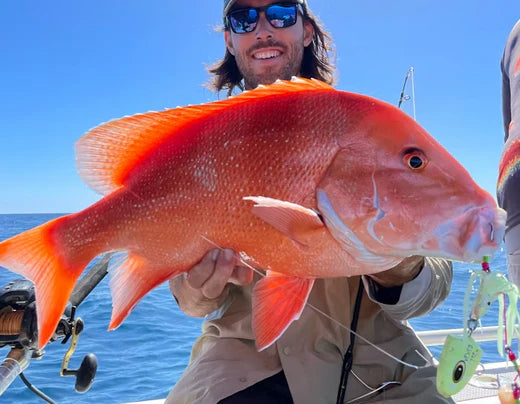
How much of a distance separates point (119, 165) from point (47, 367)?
5377 mm

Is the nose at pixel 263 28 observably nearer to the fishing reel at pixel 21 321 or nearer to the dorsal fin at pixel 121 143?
the dorsal fin at pixel 121 143

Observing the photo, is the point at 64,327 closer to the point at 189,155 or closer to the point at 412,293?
the point at 189,155

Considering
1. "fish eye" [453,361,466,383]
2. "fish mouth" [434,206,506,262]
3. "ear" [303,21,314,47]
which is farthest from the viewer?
"ear" [303,21,314,47]

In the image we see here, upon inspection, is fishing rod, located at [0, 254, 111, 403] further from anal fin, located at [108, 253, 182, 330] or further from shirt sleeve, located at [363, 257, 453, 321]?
shirt sleeve, located at [363, 257, 453, 321]

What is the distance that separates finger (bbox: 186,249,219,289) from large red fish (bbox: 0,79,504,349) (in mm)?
33

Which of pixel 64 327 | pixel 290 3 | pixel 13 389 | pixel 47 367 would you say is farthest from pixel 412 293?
pixel 47 367

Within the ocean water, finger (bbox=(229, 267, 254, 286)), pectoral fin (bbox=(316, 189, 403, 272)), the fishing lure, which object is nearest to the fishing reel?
finger (bbox=(229, 267, 254, 286))

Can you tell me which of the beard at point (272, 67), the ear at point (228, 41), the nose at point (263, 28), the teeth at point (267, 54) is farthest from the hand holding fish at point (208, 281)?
the ear at point (228, 41)

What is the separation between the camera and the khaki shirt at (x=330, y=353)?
170 centimetres

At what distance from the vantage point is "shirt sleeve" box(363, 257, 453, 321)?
64.7 inches

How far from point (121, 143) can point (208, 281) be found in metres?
0.57

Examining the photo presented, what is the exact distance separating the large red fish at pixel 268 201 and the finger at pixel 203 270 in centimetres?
3

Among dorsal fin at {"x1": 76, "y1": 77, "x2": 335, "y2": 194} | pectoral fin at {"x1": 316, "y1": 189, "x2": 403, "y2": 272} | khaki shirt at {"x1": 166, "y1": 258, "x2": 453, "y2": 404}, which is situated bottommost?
Answer: khaki shirt at {"x1": 166, "y1": 258, "x2": 453, "y2": 404}

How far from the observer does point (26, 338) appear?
1665mm
